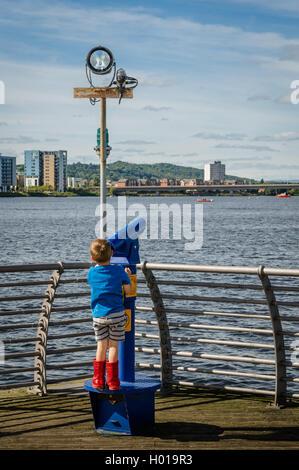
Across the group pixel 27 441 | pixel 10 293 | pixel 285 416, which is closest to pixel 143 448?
pixel 27 441

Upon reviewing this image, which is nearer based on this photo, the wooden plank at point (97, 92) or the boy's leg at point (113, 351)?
the boy's leg at point (113, 351)

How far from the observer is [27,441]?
18.3 ft

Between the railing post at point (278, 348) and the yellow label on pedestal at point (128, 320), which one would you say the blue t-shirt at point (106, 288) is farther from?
the railing post at point (278, 348)

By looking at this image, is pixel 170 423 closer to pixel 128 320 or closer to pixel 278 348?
pixel 128 320

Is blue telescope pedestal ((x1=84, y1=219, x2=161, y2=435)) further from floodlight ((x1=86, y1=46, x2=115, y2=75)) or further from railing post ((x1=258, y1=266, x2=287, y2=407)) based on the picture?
floodlight ((x1=86, y1=46, x2=115, y2=75))

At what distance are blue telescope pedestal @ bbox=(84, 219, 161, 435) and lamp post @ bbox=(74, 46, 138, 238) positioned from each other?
3.68ft

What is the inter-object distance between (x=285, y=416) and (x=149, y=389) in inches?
55.3

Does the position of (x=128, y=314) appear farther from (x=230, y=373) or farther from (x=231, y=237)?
(x=231, y=237)

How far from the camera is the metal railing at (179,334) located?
6.68 m

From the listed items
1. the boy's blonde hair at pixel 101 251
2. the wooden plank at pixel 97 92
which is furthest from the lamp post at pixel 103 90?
the boy's blonde hair at pixel 101 251

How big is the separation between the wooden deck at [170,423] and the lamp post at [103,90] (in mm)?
1837

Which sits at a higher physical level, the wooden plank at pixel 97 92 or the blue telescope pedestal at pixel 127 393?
the wooden plank at pixel 97 92

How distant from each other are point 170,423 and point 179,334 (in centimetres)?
1248

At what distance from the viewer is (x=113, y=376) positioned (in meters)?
5.76
